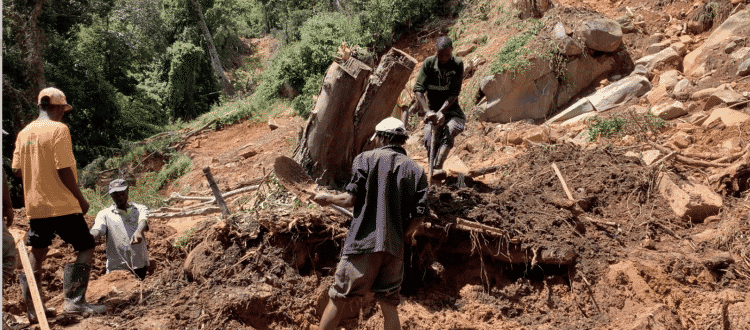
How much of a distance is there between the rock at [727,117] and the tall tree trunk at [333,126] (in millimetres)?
4543

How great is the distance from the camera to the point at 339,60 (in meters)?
4.66

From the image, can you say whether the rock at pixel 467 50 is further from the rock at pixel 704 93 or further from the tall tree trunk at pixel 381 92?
the tall tree trunk at pixel 381 92

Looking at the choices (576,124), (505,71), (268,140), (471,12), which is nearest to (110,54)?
(268,140)

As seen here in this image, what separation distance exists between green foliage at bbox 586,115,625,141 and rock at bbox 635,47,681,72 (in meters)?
1.80

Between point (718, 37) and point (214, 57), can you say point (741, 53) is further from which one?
point (214, 57)

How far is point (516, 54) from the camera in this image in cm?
880

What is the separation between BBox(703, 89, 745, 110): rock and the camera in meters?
6.77

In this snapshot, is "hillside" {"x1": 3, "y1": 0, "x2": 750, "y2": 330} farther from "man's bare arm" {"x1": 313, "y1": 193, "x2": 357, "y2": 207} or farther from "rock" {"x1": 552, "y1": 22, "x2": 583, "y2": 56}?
"rock" {"x1": 552, "y1": 22, "x2": 583, "y2": 56}

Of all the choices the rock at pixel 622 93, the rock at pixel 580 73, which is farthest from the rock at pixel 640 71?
the rock at pixel 580 73

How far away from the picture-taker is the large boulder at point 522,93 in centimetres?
865

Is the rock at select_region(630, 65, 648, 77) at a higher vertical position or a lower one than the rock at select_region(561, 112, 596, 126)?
higher

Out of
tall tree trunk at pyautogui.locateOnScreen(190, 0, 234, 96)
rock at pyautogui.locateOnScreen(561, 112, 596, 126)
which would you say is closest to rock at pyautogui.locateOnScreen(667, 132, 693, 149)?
rock at pyautogui.locateOnScreen(561, 112, 596, 126)

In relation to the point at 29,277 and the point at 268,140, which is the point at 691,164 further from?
the point at 268,140

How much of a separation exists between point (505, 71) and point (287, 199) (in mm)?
5284
